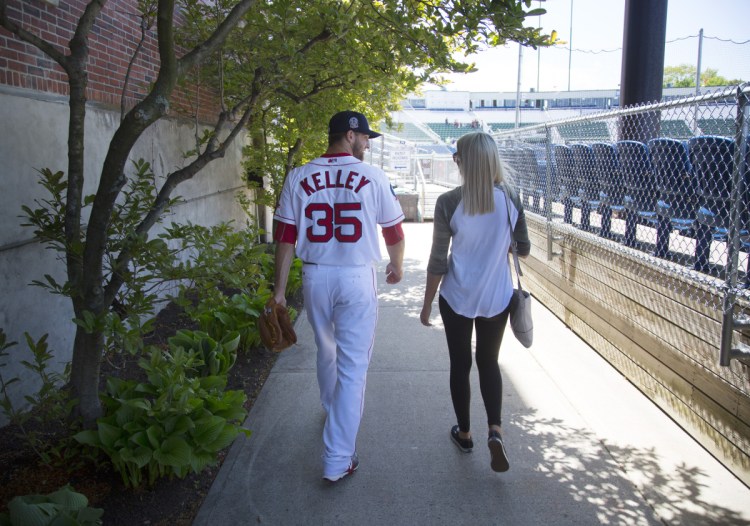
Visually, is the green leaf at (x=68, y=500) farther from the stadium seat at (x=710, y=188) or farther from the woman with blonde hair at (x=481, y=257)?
the stadium seat at (x=710, y=188)

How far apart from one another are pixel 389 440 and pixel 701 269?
7.99ft

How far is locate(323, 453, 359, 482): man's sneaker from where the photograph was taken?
3.55m

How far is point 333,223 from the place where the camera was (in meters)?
3.54

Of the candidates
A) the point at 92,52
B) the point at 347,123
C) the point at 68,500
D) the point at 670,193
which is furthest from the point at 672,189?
the point at 92,52

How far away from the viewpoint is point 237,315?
571cm

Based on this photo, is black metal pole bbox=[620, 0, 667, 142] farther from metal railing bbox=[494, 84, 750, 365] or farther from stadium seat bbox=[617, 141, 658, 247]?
stadium seat bbox=[617, 141, 658, 247]

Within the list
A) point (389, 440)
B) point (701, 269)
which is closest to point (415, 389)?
point (389, 440)

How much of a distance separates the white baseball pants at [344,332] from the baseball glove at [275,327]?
0.19 metres

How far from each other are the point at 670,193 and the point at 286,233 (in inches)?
119

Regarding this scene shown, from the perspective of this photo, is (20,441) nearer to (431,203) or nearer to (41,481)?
(41,481)

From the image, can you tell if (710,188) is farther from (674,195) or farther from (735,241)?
(735,241)

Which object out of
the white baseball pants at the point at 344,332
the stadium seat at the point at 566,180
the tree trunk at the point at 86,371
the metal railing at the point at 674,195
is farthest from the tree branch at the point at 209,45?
the stadium seat at the point at 566,180

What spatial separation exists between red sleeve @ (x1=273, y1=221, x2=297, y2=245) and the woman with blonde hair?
2.74 feet

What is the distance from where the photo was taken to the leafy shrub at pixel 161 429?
3174 millimetres
